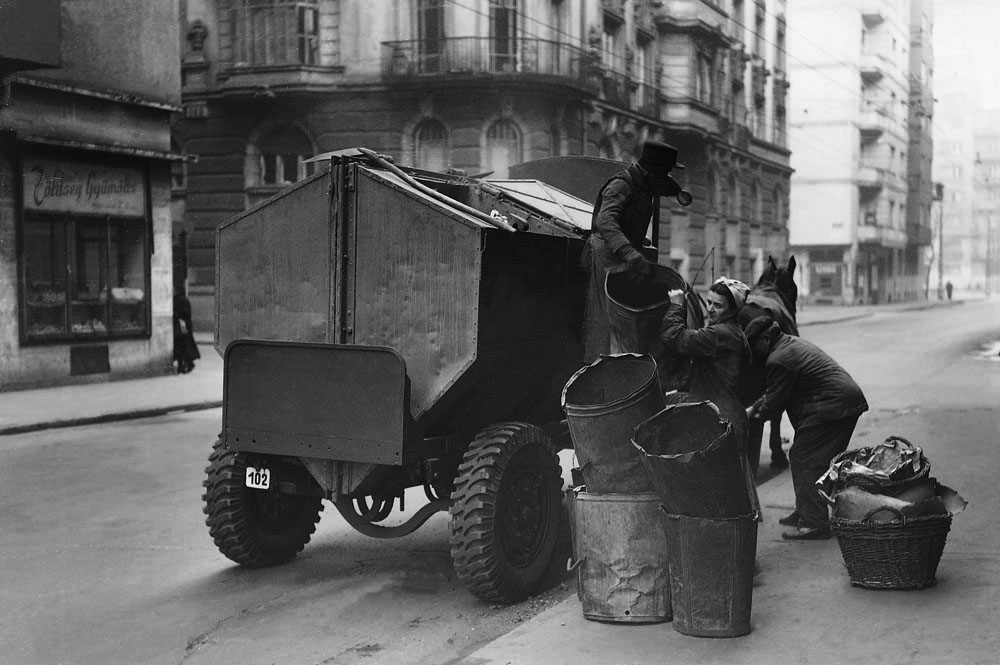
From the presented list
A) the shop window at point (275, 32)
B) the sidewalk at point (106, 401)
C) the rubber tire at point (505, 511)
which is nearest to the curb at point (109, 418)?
the sidewalk at point (106, 401)

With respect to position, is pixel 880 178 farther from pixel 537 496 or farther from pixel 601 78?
pixel 537 496

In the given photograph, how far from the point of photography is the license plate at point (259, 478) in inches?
246

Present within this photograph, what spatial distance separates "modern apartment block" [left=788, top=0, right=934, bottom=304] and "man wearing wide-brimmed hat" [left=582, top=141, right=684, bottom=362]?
170 ft

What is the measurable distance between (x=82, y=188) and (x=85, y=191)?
0.08m

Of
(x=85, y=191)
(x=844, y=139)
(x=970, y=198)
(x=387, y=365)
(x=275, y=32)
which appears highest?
(x=844, y=139)

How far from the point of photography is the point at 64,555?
7.05 metres

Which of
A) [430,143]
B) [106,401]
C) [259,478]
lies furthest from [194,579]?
[430,143]

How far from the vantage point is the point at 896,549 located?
17.3ft

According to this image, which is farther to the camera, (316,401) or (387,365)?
(316,401)

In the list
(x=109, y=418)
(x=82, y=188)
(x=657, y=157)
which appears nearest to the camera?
(x=657, y=157)

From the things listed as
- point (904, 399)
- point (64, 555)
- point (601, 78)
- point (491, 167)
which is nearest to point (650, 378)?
point (64, 555)

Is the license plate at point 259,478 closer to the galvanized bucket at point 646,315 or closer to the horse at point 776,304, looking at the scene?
the galvanized bucket at point 646,315

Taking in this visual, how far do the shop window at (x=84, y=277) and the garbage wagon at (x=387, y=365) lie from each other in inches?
472

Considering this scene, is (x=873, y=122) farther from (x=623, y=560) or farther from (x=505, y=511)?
(x=623, y=560)
